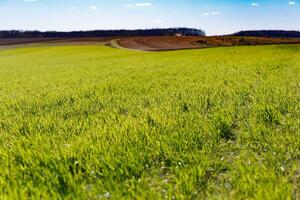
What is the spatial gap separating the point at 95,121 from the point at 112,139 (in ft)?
3.97

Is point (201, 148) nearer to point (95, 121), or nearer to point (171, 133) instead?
point (171, 133)

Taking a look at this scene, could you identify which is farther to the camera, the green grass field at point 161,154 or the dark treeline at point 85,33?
the dark treeline at point 85,33

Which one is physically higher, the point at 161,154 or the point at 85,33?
the point at 85,33

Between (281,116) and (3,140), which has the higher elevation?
(281,116)

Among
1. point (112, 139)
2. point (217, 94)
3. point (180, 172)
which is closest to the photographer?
point (180, 172)

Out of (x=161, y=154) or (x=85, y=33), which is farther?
(x=85, y=33)

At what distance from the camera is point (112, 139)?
12.1ft

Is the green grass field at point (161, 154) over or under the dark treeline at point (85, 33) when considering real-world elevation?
under

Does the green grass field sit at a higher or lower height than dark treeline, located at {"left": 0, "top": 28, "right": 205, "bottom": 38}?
lower

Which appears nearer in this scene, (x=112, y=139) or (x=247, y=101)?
(x=112, y=139)

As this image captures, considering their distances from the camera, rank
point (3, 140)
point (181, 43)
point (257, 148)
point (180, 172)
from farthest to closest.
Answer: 1. point (181, 43)
2. point (3, 140)
3. point (257, 148)
4. point (180, 172)

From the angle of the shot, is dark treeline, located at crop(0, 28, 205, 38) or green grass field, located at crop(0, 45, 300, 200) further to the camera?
dark treeline, located at crop(0, 28, 205, 38)

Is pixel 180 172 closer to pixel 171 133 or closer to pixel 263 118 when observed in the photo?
pixel 171 133

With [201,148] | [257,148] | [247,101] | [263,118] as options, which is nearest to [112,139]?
[201,148]
